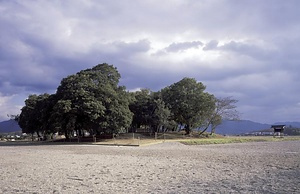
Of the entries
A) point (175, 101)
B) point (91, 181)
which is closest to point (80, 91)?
point (175, 101)

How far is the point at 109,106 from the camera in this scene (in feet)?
140

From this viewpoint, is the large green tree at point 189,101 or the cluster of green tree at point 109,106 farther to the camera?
the large green tree at point 189,101

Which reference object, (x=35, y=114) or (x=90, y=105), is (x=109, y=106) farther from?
(x=35, y=114)

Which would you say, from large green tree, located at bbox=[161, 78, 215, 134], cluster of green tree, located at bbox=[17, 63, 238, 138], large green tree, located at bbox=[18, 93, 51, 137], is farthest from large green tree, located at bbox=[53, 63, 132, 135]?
large green tree, located at bbox=[161, 78, 215, 134]

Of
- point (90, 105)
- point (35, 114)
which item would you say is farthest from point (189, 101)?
point (35, 114)

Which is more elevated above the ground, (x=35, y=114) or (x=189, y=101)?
(x=189, y=101)

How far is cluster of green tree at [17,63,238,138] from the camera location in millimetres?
40969

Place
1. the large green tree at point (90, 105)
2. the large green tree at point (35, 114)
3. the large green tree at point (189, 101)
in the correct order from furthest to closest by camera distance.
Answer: the large green tree at point (189, 101)
the large green tree at point (35, 114)
the large green tree at point (90, 105)

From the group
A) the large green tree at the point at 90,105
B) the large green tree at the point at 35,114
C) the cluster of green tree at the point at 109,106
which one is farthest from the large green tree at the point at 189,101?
the large green tree at the point at 35,114

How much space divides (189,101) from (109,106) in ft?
59.9

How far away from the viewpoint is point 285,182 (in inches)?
432

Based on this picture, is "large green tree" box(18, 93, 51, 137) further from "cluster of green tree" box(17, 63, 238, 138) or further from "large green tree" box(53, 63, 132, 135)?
"large green tree" box(53, 63, 132, 135)

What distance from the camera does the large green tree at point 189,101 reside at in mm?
56000

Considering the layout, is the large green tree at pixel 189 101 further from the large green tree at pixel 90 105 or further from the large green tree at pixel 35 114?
the large green tree at pixel 35 114
